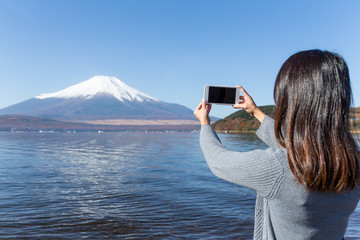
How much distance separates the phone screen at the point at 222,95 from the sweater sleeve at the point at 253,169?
24.5 inches

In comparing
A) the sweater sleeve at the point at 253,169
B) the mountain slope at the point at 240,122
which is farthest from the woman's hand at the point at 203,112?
the mountain slope at the point at 240,122

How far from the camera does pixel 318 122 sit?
4.80ft

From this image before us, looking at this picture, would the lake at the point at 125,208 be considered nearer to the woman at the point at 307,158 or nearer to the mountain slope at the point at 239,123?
the woman at the point at 307,158

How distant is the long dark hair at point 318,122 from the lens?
4.69ft

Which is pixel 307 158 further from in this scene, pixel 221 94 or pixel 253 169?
pixel 221 94

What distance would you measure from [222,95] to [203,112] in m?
0.31

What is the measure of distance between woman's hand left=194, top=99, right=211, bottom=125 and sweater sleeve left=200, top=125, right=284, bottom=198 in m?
0.34

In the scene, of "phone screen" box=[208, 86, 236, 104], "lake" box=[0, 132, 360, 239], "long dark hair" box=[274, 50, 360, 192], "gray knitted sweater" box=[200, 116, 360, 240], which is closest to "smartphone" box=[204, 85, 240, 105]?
"phone screen" box=[208, 86, 236, 104]

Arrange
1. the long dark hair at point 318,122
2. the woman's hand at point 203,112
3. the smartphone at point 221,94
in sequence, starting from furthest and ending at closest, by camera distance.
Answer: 1. the smartphone at point 221,94
2. the woman's hand at point 203,112
3. the long dark hair at point 318,122

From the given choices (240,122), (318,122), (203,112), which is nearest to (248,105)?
(203,112)

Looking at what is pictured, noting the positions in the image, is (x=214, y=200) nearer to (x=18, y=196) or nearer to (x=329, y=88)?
(x=18, y=196)

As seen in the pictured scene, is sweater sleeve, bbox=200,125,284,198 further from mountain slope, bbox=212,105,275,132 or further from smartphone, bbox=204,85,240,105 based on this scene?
mountain slope, bbox=212,105,275,132

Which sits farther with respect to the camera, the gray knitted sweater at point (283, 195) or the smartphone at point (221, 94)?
the smartphone at point (221, 94)

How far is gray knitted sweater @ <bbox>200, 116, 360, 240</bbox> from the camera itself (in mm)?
1454
